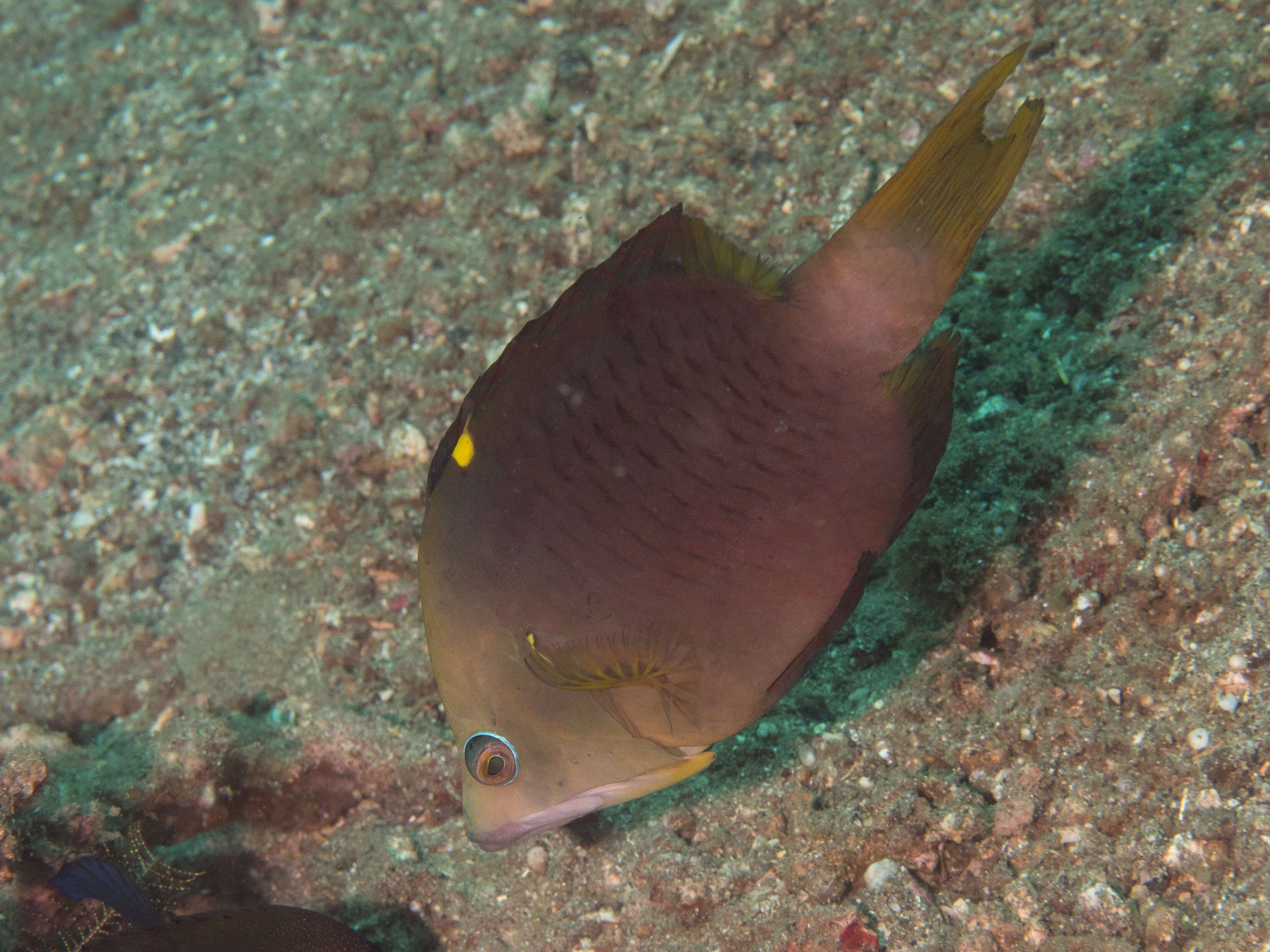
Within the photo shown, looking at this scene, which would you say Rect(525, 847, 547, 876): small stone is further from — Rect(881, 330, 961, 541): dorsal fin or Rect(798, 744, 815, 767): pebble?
Rect(881, 330, 961, 541): dorsal fin

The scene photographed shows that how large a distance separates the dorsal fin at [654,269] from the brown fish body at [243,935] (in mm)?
1440

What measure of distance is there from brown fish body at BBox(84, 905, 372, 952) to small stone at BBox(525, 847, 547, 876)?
0.54 meters

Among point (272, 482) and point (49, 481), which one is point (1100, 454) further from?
point (49, 481)

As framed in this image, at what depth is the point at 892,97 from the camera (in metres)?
3.77

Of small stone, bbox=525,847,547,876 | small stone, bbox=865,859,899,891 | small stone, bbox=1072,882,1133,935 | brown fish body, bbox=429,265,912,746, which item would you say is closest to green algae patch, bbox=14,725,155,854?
small stone, bbox=525,847,547,876

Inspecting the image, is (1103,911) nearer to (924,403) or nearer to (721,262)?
(924,403)

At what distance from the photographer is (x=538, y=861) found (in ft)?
9.00

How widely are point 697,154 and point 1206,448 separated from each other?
2.47 meters

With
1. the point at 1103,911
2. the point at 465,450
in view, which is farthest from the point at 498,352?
the point at 1103,911

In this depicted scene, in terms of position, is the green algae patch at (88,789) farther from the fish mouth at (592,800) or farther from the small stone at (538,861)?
the fish mouth at (592,800)

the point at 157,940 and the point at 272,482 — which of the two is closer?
the point at 157,940

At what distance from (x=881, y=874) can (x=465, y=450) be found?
1693 mm

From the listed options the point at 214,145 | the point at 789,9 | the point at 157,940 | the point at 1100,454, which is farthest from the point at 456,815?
the point at 214,145

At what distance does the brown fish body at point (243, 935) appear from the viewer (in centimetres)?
212
